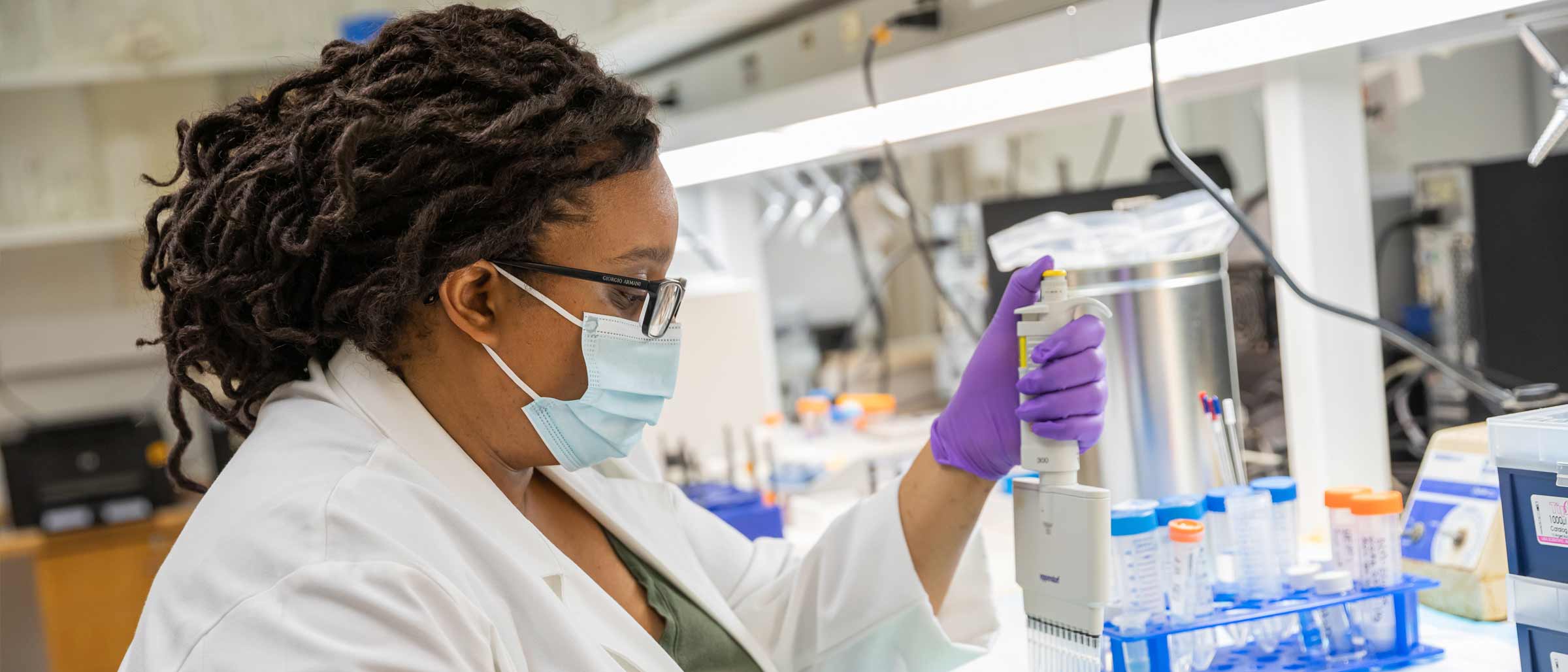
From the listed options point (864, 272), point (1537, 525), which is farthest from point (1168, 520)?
point (864, 272)

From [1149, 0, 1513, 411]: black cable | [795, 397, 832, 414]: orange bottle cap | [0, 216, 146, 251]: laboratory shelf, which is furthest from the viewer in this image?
[0, 216, 146, 251]: laboratory shelf

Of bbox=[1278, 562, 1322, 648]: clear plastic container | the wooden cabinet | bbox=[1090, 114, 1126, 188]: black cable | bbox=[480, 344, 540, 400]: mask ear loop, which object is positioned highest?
bbox=[1090, 114, 1126, 188]: black cable

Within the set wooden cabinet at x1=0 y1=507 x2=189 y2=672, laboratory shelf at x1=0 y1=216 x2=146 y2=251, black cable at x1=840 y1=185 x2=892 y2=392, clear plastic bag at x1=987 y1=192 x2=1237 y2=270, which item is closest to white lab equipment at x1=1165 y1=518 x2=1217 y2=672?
clear plastic bag at x1=987 y1=192 x2=1237 y2=270

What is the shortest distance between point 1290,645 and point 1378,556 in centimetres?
13

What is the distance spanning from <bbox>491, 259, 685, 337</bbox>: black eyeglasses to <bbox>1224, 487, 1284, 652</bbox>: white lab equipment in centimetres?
60

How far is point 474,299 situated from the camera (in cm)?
103

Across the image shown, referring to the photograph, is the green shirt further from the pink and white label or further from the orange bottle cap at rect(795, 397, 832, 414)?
the orange bottle cap at rect(795, 397, 832, 414)

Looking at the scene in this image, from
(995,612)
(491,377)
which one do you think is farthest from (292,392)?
(995,612)

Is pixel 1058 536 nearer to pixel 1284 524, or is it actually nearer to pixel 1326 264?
pixel 1284 524

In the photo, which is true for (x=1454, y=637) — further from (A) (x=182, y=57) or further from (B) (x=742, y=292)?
(A) (x=182, y=57)

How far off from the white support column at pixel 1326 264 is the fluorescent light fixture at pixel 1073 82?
0.55ft

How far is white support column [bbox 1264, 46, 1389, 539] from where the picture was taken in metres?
1.55

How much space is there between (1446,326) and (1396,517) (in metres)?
1.14

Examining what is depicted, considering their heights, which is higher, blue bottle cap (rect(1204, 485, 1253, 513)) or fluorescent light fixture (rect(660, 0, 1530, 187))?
fluorescent light fixture (rect(660, 0, 1530, 187))
